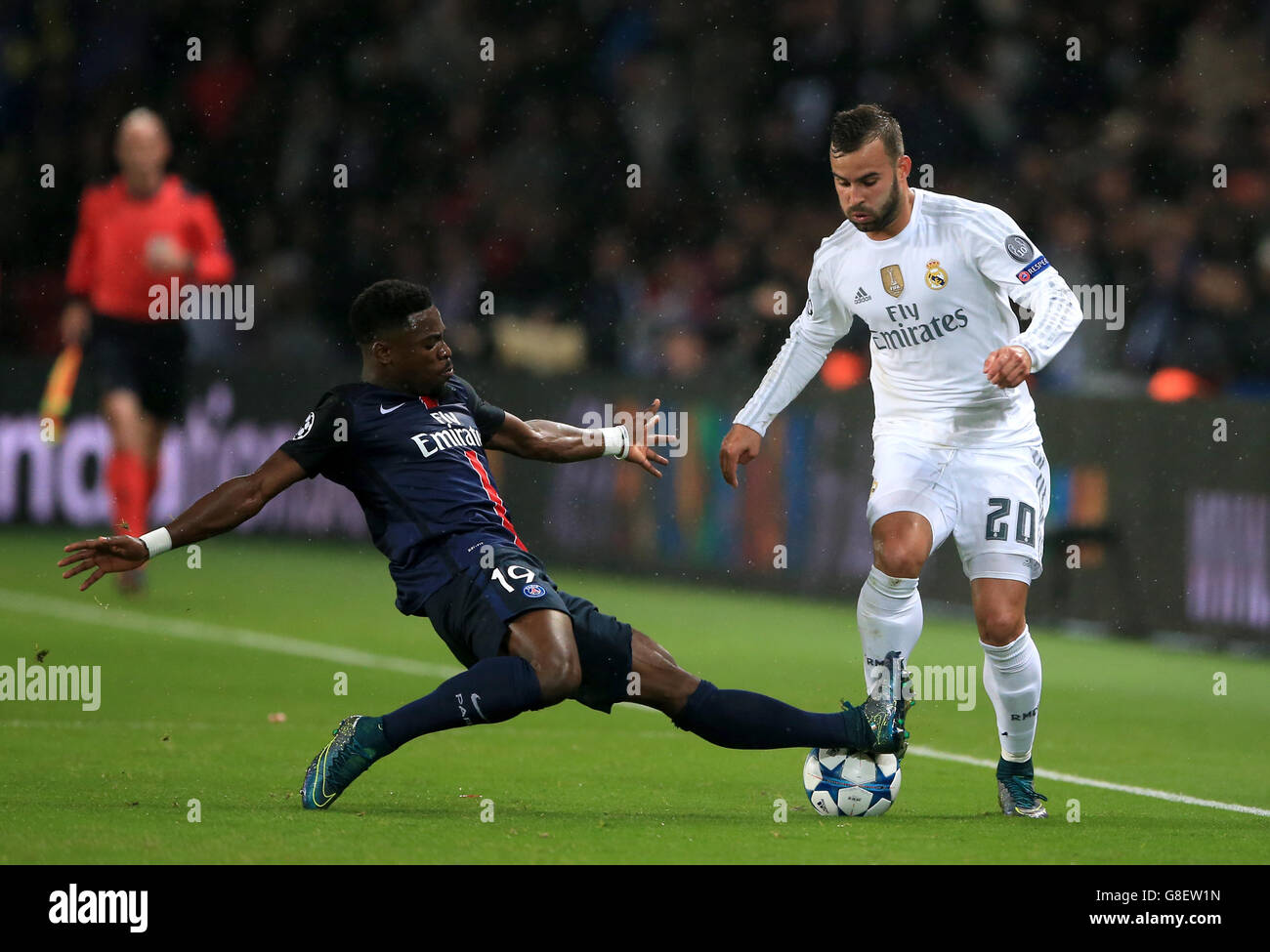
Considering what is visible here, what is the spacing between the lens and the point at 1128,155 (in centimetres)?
1525

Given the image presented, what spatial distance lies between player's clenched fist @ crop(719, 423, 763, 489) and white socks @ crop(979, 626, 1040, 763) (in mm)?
993

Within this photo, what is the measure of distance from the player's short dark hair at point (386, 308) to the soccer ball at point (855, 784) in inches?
72.5

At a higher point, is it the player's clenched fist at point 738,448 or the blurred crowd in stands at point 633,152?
the blurred crowd in stands at point 633,152

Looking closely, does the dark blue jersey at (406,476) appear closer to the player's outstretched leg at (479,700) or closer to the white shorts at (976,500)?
the player's outstretched leg at (479,700)

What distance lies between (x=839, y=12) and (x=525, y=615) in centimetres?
1221

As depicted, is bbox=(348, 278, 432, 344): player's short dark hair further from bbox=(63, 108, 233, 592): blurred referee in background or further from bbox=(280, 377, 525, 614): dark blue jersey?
bbox=(63, 108, 233, 592): blurred referee in background

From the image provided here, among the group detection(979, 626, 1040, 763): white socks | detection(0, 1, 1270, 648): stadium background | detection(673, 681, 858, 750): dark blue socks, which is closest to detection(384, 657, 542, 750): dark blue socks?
detection(673, 681, 858, 750): dark blue socks

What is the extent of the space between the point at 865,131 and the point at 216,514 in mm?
2312

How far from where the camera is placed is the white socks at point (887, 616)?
21.0 ft

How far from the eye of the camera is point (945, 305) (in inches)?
262

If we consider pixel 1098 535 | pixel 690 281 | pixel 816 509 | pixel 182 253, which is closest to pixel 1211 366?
pixel 1098 535

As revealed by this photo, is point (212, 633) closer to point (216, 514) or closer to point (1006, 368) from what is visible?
point (216, 514)

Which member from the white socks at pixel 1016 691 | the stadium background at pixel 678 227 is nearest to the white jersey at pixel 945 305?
the white socks at pixel 1016 691

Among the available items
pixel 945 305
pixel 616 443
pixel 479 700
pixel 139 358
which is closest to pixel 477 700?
pixel 479 700
